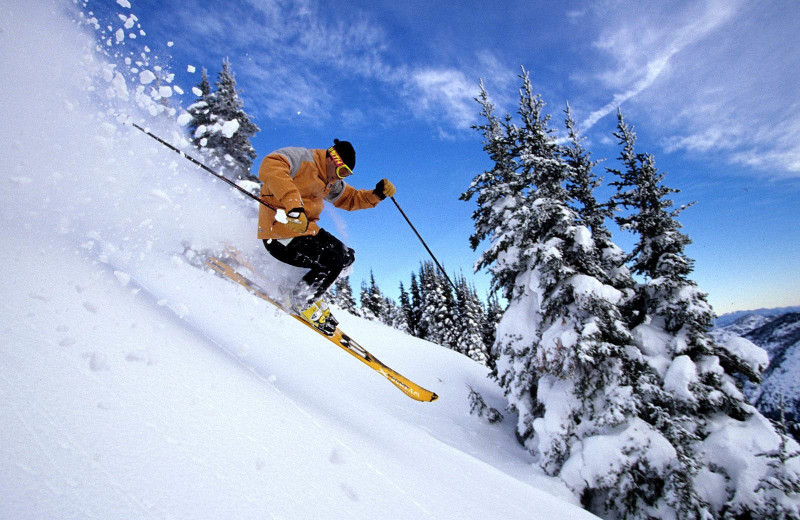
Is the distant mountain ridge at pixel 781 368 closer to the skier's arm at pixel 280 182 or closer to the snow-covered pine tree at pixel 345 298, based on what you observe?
the skier's arm at pixel 280 182

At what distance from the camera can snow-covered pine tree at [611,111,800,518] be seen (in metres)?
8.26

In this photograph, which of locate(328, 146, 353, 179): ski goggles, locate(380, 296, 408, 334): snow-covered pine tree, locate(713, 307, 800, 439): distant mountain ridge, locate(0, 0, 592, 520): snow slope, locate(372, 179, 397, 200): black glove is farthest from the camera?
locate(380, 296, 408, 334): snow-covered pine tree

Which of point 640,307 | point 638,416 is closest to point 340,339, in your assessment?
point 638,416

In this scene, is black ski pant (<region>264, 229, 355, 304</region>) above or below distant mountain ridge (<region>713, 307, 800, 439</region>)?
below

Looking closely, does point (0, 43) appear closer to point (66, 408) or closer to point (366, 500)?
point (66, 408)

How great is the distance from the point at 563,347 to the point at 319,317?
7.55 m

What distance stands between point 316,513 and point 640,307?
13860 mm

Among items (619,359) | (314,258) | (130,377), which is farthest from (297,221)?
(619,359)

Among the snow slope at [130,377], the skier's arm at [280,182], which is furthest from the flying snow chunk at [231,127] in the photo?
the skier's arm at [280,182]

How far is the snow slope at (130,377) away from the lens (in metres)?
1.53

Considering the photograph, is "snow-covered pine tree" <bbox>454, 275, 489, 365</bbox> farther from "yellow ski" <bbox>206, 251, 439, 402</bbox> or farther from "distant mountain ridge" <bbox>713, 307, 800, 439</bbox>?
"yellow ski" <bbox>206, 251, 439, 402</bbox>

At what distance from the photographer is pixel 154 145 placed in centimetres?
752

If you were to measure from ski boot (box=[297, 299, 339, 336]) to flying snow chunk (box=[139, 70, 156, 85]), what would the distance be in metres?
4.04

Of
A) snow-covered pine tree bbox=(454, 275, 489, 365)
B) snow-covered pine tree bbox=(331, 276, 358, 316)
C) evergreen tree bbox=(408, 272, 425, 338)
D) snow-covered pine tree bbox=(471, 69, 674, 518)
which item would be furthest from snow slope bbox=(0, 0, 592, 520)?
evergreen tree bbox=(408, 272, 425, 338)
